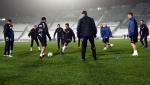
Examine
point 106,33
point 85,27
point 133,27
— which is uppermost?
point 106,33

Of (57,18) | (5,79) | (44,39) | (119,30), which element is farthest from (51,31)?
(5,79)

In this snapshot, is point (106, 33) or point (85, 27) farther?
point (106, 33)


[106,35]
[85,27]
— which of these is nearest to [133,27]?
[85,27]

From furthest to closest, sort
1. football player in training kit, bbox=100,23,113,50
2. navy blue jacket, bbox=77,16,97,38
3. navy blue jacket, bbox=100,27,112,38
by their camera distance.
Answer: navy blue jacket, bbox=100,27,112,38 → football player in training kit, bbox=100,23,113,50 → navy blue jacket, bbox=77,16,97,38

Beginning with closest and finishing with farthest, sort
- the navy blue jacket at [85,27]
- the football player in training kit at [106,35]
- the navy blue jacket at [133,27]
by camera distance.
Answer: the navy blue jacket at [85,27], the navy blue jacket at [133,27], the football player in training kit at [106,35]

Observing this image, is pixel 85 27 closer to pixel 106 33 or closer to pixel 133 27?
pixel 133 27

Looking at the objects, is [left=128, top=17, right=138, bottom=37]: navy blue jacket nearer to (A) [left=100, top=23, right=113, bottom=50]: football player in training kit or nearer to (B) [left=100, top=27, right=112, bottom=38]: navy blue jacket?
(A) [left=100, top=23, right=113, bottom=50]: football player in training kit

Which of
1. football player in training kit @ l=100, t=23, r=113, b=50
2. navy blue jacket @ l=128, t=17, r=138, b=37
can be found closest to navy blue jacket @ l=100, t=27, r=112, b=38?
football player in training kit @ l=100, t=23, r=113, b=50

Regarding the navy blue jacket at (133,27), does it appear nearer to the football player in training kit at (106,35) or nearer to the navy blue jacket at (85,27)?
the navy blue jacket at (85,27)

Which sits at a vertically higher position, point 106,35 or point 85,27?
point 106,35

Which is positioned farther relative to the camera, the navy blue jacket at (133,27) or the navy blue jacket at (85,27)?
the navy blue jacket at (133,27)

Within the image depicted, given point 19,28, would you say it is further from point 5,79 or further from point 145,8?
point 5,79

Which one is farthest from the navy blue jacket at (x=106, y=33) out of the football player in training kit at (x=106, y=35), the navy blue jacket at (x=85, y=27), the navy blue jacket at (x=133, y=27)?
the navy blue jacket at (x=85, y=27)

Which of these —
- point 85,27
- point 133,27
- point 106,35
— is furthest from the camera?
point 106,35
